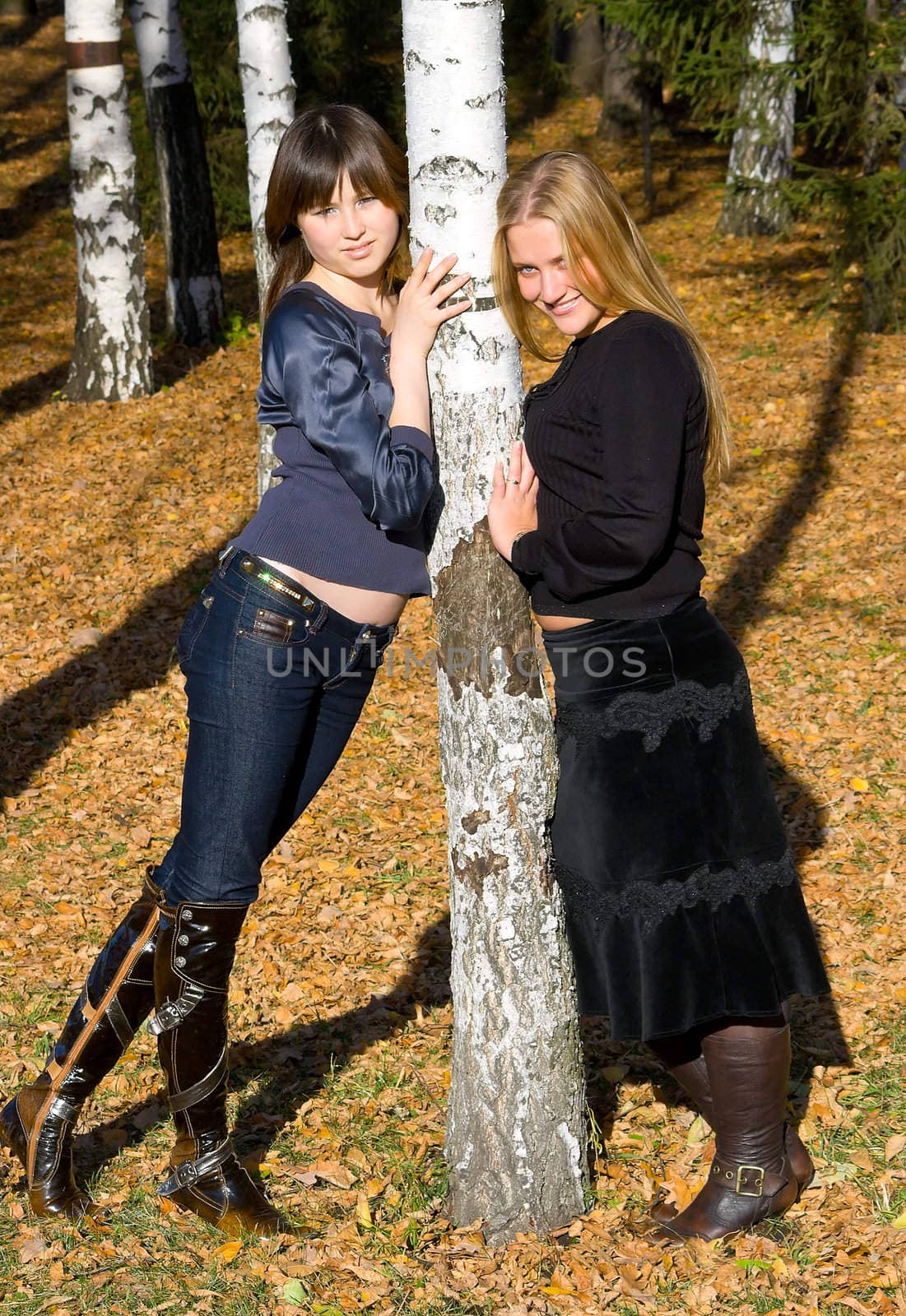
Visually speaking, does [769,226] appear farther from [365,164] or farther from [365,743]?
[365,164]

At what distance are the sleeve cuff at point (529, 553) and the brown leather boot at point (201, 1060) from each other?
115 cm

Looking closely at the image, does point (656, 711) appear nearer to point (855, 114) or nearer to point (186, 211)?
point (855, 114)

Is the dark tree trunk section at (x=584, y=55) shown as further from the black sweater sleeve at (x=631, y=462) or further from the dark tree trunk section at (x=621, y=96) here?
the black sweater sleeve at (x=631, y=462)

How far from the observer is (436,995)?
4.84 metres

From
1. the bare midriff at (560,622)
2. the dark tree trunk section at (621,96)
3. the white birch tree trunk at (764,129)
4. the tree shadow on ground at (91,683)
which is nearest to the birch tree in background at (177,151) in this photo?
the white birch tree trunk at (764,129)

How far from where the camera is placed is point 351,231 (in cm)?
296

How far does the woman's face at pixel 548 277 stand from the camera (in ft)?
9.37

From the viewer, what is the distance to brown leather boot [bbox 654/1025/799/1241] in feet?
10.7

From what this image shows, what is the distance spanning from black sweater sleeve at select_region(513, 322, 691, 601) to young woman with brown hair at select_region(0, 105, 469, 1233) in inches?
14.6

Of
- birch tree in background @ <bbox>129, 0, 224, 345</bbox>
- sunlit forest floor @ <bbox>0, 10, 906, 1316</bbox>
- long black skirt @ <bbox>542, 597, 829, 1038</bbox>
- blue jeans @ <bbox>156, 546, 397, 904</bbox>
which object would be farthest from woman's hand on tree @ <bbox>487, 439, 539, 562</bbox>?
A: birch tree in background @ <bbox>129, 0, 224, 345</bbox>

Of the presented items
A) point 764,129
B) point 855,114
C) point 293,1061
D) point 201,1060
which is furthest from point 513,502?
point 764,129

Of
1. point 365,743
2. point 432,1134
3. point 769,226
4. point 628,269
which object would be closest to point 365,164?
point 628,269

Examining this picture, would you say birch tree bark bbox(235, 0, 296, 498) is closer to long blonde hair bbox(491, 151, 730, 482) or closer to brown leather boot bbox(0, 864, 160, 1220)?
brown leather boot bbox(0, 864, 160, 1220)

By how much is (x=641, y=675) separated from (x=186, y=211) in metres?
11.4
